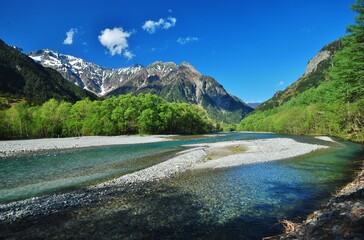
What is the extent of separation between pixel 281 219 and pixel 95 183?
17.0 meters

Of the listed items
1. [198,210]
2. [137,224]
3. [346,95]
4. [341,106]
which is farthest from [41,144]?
[341,106]

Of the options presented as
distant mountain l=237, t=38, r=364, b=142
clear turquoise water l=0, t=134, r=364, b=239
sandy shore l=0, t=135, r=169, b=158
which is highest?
distant mountain l=237, t=38, r=364, b=142

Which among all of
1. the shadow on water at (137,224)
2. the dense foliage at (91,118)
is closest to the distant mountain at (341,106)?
the shadow on water at (137,224)

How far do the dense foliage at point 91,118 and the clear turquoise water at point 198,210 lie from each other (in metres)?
98.4

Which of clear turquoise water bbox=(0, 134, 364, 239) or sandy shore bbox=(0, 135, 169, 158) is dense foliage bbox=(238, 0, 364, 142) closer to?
clear turquoise water bbox=(0, 134, 364, 239)

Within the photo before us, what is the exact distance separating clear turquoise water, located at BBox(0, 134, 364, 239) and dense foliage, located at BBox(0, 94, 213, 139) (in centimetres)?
9837

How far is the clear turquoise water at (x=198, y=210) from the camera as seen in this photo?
12.2m

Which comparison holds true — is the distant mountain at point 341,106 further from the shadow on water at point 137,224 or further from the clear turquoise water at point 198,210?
the shadow on water at point 137,224

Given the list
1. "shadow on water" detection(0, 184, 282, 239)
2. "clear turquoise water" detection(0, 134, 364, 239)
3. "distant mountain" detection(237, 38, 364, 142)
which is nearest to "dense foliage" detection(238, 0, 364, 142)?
Answer: "distant mountain" detection(237, 38, 364, 142)

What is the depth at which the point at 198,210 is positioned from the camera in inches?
593

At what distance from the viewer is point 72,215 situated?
1469 cm

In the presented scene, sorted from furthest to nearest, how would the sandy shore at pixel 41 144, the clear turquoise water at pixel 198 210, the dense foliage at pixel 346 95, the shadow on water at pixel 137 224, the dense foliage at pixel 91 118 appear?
the dense foliage at pixel 91 118 < the sandy shore at pixel 41 144 < the dense foliage at pixel 346 95 < the clear turquoise water at pixel 198 210 < the shadow on water at pixel 137 224

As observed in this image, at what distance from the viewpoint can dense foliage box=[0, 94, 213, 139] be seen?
→ 4018 inches

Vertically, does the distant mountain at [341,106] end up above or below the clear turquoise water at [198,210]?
above
